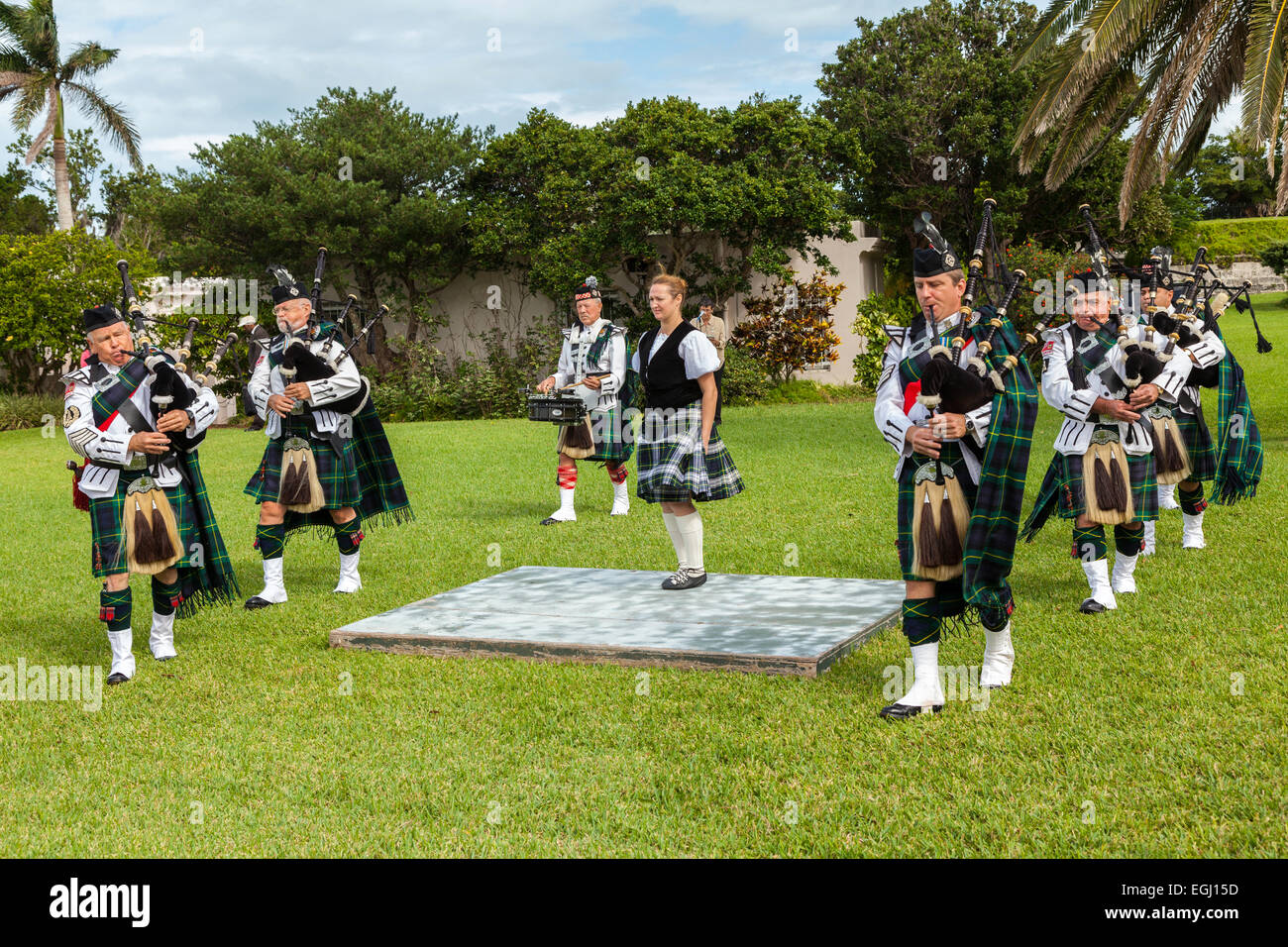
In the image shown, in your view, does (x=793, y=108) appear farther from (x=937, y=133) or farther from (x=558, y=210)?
(x=937, y=133)

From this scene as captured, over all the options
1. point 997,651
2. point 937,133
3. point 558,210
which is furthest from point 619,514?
point 937,133

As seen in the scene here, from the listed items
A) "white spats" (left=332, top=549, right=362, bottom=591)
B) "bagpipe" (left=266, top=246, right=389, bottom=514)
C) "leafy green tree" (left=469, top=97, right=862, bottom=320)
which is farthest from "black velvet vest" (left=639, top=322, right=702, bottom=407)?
"leafy green tree" (left=469, top=97, right=862, bottom=320)

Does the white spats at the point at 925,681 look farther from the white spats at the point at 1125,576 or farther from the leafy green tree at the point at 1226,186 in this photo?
the leafy green tree at the point at 1226,186

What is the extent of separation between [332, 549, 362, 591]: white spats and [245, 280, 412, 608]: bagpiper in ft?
0.14

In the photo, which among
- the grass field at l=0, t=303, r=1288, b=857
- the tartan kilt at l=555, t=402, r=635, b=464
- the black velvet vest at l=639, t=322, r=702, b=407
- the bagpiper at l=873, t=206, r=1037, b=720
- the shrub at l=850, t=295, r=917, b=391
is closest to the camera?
the grass field at l=0, t=303, r=1288, b=857

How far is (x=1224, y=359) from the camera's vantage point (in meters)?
9.07

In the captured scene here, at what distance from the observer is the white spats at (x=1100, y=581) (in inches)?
277

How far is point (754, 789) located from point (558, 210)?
21.2 m

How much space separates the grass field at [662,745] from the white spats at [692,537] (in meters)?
1.29

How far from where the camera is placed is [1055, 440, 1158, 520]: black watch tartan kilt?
711cm

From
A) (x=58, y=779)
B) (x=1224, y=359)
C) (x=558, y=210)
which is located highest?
(x=558, y=210)

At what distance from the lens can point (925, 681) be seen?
531cm

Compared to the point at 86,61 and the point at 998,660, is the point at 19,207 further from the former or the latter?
the point at 998,660

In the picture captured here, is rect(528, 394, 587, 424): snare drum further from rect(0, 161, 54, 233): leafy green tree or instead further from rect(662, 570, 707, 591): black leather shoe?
rect(0, 161, 54, 233): leafy green tree
